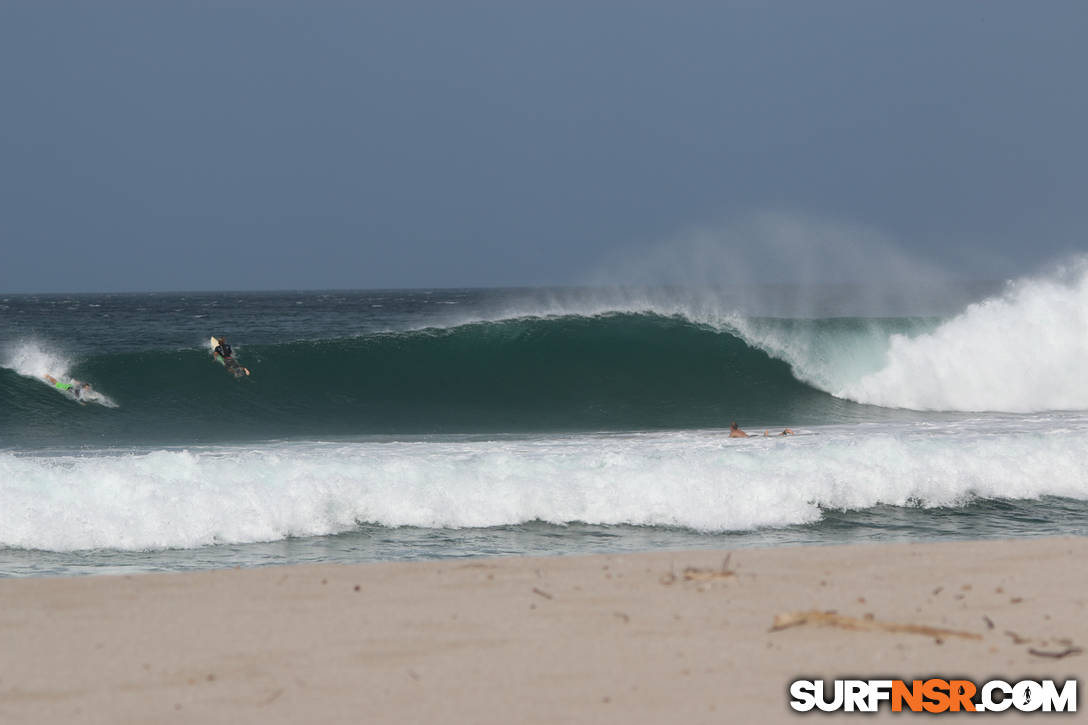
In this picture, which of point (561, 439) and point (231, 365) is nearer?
A: point (561, 439)

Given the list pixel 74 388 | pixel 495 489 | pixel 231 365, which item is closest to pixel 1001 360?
pixel 495 489

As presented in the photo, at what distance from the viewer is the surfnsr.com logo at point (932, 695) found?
346 centimetres

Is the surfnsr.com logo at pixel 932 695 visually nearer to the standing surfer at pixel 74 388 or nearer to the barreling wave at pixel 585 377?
the barreling wave at pixel 585 377

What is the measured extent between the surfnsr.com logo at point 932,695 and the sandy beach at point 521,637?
0.23 feet

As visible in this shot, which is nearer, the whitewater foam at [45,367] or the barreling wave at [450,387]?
the barreling wave at [450,387]

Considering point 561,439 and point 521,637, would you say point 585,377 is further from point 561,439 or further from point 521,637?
point 521,637

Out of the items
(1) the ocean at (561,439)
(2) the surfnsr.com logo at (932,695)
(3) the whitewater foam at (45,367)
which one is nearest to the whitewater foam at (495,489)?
(1) the ocean at (561,439)

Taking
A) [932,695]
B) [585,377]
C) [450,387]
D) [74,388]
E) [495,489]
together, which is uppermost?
[585,377]

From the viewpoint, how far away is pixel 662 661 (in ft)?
12.8

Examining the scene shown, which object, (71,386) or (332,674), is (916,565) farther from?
(71,386)

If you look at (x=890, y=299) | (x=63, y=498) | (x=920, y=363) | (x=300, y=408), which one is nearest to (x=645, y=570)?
(x=63, y=498)

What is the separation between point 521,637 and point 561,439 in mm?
9312

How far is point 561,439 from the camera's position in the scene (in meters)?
13.5

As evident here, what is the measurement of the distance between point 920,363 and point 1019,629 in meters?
14.9
